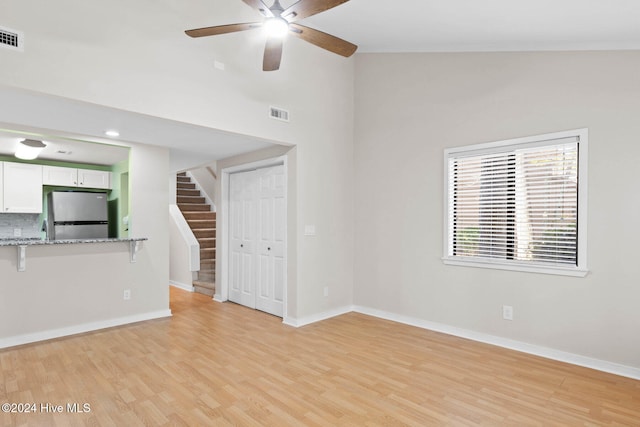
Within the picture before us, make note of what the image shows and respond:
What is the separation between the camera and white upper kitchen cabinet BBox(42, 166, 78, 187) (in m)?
4.53

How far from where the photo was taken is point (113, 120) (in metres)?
3.52

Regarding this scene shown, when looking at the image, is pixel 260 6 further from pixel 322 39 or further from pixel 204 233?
pixel 204 233

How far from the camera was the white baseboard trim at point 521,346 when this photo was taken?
3062 millimetres

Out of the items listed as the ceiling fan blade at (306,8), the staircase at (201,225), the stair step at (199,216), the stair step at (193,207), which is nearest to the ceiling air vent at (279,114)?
the ceiling fan blade at (306,8)

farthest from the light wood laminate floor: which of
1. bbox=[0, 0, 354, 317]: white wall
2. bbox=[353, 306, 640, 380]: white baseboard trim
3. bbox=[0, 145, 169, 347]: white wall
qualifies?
bbox=[0, 0, 354, 317]: white wall

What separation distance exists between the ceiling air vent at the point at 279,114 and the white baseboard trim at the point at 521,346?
2765 mm

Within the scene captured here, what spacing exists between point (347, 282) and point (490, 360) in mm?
2133

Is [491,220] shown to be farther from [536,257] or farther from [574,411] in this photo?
[574,411]

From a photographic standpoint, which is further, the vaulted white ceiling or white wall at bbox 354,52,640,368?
white wall at bbox 354,52,640,368

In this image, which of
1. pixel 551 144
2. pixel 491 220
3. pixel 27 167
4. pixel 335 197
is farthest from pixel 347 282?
pixel 27 167

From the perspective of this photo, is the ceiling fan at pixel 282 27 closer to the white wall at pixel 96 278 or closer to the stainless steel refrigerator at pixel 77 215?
the white wall at pixel 96 278

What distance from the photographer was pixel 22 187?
436 centimetres

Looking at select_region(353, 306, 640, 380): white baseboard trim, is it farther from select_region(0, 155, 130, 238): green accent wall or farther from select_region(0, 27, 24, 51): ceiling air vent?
select_region(0, 27, 24, 51): ceiling air vent

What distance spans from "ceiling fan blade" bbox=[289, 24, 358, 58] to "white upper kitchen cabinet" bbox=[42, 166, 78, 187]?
374 centimetres
